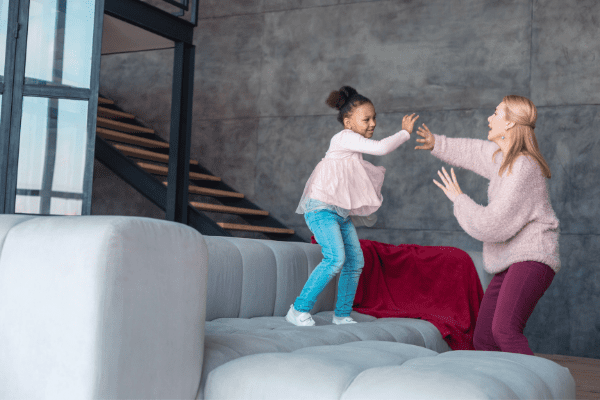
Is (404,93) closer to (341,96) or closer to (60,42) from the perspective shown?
(341,96)

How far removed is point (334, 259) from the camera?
2717 millimetres

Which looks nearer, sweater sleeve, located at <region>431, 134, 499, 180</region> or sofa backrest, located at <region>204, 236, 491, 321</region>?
sofa backrest, located at <region>204, 236, 491, 321</region>

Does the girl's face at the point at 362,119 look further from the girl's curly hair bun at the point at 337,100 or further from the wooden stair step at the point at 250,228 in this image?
the wooden stair step at the point at 250,228

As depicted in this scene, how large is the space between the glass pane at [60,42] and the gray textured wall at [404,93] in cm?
155

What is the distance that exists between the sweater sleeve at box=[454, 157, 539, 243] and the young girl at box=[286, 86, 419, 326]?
0.67 m

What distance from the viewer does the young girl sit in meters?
2.73

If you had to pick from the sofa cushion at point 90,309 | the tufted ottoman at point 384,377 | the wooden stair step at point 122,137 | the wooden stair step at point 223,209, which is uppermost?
the wooden stair step at point 122,137

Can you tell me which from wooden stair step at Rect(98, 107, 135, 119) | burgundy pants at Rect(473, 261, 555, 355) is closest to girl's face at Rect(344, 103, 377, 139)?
burgundy pants at Rect(473, 261, 555, 355)

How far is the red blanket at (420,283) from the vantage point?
3.42 m

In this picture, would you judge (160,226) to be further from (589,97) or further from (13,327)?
(589,97)

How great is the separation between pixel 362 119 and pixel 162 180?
294 centimetres

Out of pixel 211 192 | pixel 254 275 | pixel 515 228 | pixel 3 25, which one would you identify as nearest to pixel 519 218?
pixel 515 228

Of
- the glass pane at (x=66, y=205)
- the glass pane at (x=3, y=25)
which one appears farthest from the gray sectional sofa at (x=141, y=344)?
the glass pane at (x=3, y=25)

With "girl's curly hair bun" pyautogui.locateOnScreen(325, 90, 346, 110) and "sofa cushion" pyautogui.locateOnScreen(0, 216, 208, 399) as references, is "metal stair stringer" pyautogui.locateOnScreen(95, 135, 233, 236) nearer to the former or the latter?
"girl's curly hair bun" pyautogui.locateOnScreen(325, 90, 346, 110)
